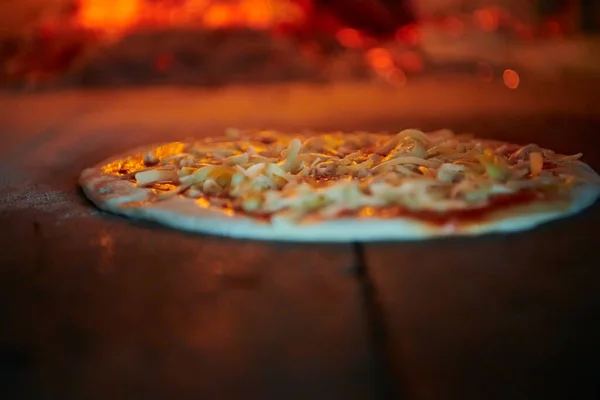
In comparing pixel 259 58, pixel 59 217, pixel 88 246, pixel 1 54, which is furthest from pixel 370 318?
pixel 1 54

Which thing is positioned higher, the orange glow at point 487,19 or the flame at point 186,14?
the flame at point 186,14

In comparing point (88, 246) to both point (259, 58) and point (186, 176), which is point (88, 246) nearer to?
point (186, 176)

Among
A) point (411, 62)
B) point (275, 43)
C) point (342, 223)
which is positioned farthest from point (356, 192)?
point (411, 62)

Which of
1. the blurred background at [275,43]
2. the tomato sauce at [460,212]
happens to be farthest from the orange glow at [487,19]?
the tomato sauce at [460,212]

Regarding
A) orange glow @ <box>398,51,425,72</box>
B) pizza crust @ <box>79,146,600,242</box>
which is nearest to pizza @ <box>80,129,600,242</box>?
pizza crust @ <box>79,146,600,242</box>

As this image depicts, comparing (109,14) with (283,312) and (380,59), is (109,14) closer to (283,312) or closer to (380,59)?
(380,59)

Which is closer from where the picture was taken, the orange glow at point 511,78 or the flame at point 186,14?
the orange glow at point 511,78

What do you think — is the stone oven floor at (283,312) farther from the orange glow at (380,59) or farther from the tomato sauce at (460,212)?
the orange glow at (380,59)
